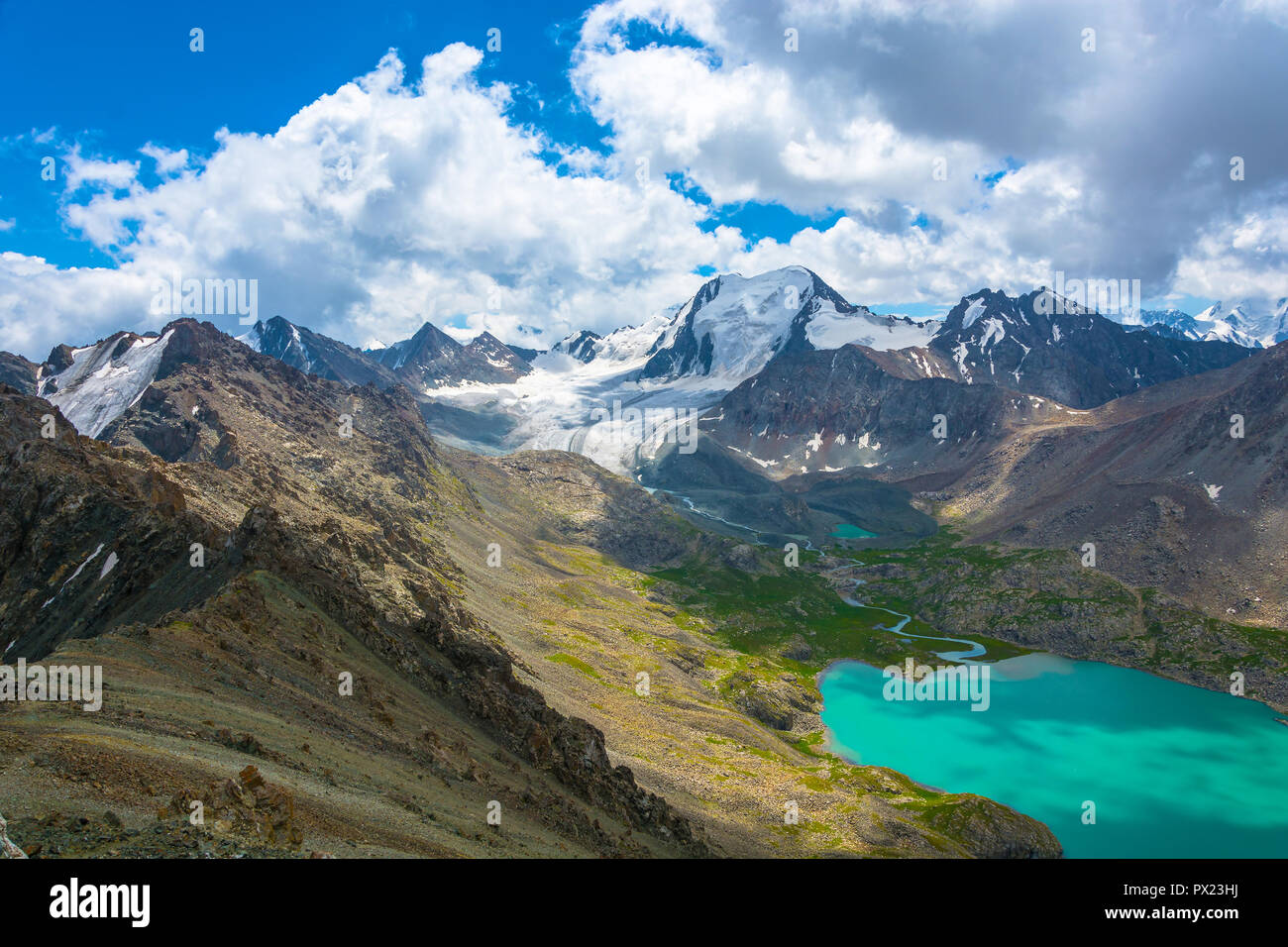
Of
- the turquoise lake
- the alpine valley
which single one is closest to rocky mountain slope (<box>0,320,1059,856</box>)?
the alpine valley

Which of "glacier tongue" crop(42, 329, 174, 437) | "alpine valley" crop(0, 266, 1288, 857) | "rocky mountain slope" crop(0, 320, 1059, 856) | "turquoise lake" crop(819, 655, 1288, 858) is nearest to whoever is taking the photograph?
"alpine valley" crop(0, 266, 1288, 857)

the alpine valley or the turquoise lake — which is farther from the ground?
the alpine valley

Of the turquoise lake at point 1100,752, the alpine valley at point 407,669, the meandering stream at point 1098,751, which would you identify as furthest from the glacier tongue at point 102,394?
the meandering stream at point 1098,751

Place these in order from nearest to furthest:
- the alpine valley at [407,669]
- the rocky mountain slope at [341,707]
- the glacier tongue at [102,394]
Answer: the alpine valley at [407,669] < the rocky mountain slope at [341,707] < the glacier tongue at [102,394]

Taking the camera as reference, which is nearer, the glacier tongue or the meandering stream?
the meandering stream

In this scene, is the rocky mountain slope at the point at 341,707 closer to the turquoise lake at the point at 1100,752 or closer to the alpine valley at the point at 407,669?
the alpine valley at the point at 407,669

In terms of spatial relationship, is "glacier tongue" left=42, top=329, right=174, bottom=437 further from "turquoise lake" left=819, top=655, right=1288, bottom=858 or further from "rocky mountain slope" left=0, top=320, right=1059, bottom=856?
"turquoise lake" left=819, top=655, right=1288, bottom=858
